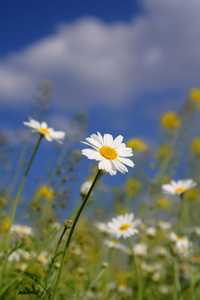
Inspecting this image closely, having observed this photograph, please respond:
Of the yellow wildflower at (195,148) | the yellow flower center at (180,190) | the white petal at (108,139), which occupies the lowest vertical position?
the white petal at (108,139)

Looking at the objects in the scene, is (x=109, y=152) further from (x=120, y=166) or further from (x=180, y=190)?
(x=180, y=190)

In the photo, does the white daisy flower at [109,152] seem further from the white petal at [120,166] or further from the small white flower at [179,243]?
the small white flower at [179,243]

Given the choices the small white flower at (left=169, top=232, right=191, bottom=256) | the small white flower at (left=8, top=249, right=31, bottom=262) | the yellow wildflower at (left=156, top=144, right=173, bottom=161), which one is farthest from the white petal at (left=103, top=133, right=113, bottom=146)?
the yellow wildflower at (left=156, top=144, right=173, bottom=161)

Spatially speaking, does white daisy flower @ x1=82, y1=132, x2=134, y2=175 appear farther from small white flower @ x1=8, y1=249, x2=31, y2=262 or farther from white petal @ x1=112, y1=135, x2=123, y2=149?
small white flower @ x1=8, y1=249, x2=31, y2=262

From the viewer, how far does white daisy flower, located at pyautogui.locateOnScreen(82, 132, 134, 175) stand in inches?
49.7

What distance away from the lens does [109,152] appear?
4.41 feet

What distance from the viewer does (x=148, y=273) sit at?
3451 millimetres

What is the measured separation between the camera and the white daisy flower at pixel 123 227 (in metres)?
1.99

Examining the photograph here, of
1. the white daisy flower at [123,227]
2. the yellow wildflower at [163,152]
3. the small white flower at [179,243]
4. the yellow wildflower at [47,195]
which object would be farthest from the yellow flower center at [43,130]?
the yellow wildflower at [163,152]

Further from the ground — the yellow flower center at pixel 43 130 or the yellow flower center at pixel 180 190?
the yellow flower center at pixel 43 130

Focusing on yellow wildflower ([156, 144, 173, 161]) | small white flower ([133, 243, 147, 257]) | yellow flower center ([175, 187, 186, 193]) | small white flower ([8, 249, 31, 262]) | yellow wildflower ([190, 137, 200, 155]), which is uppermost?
yellow wildflower ([190, 137, 200, 155])

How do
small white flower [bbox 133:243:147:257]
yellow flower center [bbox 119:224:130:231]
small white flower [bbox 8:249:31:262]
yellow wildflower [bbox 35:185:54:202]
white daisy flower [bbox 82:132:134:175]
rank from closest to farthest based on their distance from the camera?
white daisy flower [bbox 82:132:134:175]
yellow flower center [bbox 119:224:130:231]
small white flower [bbox 8:249:31:262]
yellow wildflower [bbox 35:185:54:202]
small white flower [bbox 133:243:147:257]

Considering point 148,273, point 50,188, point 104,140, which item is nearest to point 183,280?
point 148,273

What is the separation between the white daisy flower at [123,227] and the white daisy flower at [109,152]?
2.42ft
